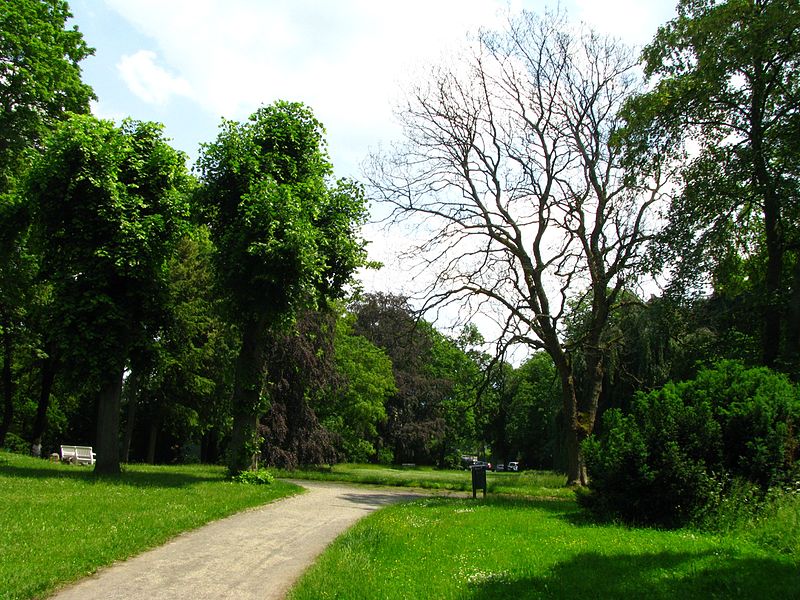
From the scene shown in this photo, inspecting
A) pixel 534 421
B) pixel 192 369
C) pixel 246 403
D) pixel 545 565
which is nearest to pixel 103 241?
pixel 246 403

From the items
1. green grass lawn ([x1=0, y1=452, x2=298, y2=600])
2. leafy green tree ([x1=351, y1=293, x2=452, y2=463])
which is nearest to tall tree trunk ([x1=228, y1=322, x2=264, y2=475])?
green grass lawn ([x1=0, y1=452, x2=298, y2=600])

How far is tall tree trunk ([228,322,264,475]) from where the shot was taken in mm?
19859

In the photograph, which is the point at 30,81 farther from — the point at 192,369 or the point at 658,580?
the point at 658,580

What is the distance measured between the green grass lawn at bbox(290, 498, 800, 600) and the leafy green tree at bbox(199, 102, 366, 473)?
9.21 meters

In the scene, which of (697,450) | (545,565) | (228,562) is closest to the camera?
(545,565)

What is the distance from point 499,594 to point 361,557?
2789mm

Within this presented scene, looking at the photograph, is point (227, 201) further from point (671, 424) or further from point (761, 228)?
point (761, 228)

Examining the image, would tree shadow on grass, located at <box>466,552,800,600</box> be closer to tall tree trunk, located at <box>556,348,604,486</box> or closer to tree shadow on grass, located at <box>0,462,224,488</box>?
tree shadow on grass, located at <box>0,462,224,488</box>

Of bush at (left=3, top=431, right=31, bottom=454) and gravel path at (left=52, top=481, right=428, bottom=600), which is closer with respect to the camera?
gravel path at (left=52, top=481, right=428, bottom=600)

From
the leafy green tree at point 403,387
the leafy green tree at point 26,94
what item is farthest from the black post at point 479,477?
the leafy green tree at point 403,387

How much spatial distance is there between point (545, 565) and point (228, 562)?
4.24 metres

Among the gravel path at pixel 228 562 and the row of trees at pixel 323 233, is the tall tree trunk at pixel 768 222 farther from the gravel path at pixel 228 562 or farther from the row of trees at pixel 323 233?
the gravel path at pixel 228 562

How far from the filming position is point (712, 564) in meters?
7.14

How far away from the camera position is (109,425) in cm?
1852
